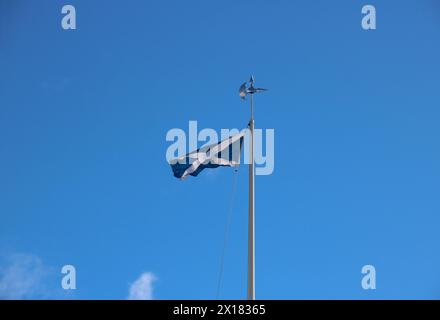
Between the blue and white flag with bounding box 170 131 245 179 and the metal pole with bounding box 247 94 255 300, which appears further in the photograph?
the blue and white flag with bounding box 170 131 245 179

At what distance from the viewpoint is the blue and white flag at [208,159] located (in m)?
30.7

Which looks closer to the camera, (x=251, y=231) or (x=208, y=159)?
(x=251, y=231)

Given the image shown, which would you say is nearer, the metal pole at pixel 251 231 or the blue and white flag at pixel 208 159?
the metal pole at pixel 251 231

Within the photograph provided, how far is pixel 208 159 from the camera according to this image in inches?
1213

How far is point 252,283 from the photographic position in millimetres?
26359

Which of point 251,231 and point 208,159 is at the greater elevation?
point 208,159

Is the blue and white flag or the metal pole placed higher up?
the blue and white flag

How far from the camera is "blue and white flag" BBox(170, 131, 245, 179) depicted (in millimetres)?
30719

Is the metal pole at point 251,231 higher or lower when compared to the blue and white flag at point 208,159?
lower
